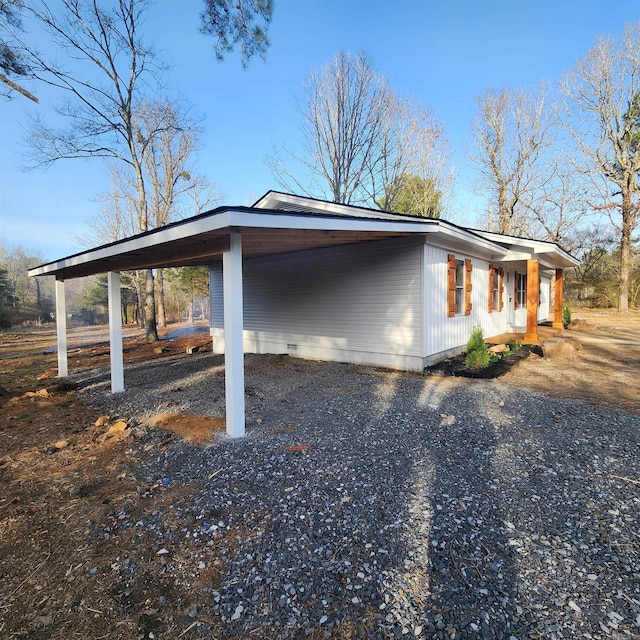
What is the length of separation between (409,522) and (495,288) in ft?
33.8

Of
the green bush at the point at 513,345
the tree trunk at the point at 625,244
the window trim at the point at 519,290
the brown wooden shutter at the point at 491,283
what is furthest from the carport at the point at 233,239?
the tree trunk at the point at 625,244

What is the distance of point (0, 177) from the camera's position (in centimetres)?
1191

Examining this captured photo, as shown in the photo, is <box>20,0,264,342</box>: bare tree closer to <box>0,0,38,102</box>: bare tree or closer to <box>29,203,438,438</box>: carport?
<box>0,0,38,102</box>: bare tree

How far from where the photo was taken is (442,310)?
25.7ft

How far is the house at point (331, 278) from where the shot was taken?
4.05 m

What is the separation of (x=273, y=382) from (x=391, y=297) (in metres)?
3.01

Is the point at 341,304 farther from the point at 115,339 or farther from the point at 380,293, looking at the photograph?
the point at 115,339

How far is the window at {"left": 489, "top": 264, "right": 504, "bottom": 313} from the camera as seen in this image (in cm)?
1058

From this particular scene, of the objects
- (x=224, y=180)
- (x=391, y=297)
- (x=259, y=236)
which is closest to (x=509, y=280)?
(x=391, y=297)

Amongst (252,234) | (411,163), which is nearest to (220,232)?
(252,234)

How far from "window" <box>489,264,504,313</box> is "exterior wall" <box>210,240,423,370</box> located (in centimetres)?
451

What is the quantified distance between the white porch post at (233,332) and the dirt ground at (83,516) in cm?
45

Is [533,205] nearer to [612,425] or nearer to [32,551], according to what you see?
[612,425]

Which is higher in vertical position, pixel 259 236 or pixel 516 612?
pixel 259 236
